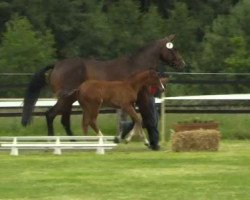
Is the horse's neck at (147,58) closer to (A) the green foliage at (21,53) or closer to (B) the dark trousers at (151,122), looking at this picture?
(B) the dark trousers at (151,122)

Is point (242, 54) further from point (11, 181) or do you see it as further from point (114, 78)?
point (11, 181)

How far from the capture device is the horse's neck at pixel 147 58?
60.7ft

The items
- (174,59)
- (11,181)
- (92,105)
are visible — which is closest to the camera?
(11,181)

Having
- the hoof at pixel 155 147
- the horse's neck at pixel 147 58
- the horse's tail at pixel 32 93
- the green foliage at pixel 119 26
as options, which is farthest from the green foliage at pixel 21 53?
the hoof at pixel 155 147

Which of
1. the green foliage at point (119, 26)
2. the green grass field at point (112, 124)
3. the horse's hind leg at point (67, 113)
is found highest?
the horse's hind leg at point (67, 113)

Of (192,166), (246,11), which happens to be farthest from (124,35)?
(192,166)

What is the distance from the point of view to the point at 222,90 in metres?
25.4

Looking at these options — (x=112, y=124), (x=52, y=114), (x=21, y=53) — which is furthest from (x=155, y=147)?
(x=21, y=53)

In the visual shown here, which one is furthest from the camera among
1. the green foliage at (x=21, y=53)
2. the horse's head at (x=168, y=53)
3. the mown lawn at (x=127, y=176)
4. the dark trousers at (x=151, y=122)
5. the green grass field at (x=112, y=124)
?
the green foliage at (x=21, y=53)

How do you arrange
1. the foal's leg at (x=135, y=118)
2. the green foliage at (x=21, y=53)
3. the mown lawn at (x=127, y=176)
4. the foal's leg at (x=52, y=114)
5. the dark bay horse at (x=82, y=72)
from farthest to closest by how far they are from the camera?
the green foliage at (x=21, y=53)
the dark bay horse at (x=82, y=72)
the foal's leg at (x=52, y=114)
the foal's leg at (x=135, y=118)
the mown lawn at (x=127, y=176)

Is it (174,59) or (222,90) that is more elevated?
(174,59)

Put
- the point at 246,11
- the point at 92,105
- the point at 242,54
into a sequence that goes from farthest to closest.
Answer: the point at 246,11 < the point at 242,54 < the point at 92,105

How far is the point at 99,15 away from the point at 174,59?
32.1 meters

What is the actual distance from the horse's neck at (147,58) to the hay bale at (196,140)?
2353 mm
